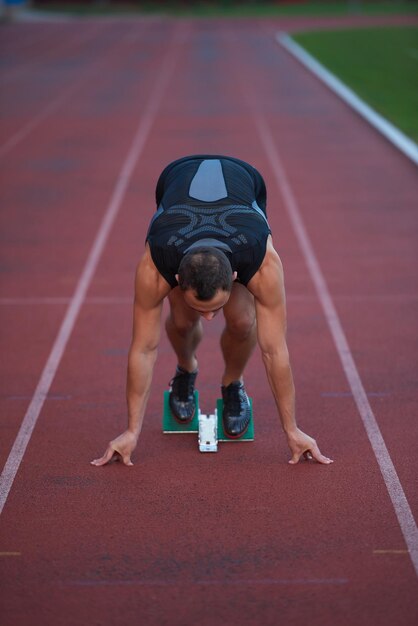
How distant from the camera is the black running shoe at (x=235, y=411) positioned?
5301 mm

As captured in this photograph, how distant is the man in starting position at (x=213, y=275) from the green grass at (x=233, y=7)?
47.1 m

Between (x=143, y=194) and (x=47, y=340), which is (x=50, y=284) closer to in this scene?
(x=47, y=340)

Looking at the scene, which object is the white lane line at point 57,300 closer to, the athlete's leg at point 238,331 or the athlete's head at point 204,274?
the athlete's leg at point 238,331

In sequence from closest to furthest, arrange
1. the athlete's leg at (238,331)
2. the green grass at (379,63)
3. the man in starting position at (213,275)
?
the man in starting position at (213,275), the athlete's leg at (238,331), the green grass at (379,63)

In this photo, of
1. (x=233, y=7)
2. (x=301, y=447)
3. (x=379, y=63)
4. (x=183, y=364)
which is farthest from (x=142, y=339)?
(x=233, y=7)

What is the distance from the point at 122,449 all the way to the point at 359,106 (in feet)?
45.6

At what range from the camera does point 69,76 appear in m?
24.9

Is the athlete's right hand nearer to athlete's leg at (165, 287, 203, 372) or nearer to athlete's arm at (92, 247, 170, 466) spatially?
athlete's arm at (92, 247, 170, 466)

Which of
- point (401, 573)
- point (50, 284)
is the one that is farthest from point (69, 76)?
point (401, 573)

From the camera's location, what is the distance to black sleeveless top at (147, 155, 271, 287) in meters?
4.46

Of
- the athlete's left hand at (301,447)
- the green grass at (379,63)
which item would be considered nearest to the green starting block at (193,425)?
the athlete's left hand at (301,447)

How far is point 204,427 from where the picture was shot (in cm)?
532

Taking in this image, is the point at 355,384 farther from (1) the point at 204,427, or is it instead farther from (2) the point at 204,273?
(2) the point at 204,273

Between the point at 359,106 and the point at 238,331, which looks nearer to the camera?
the point at 238,331
